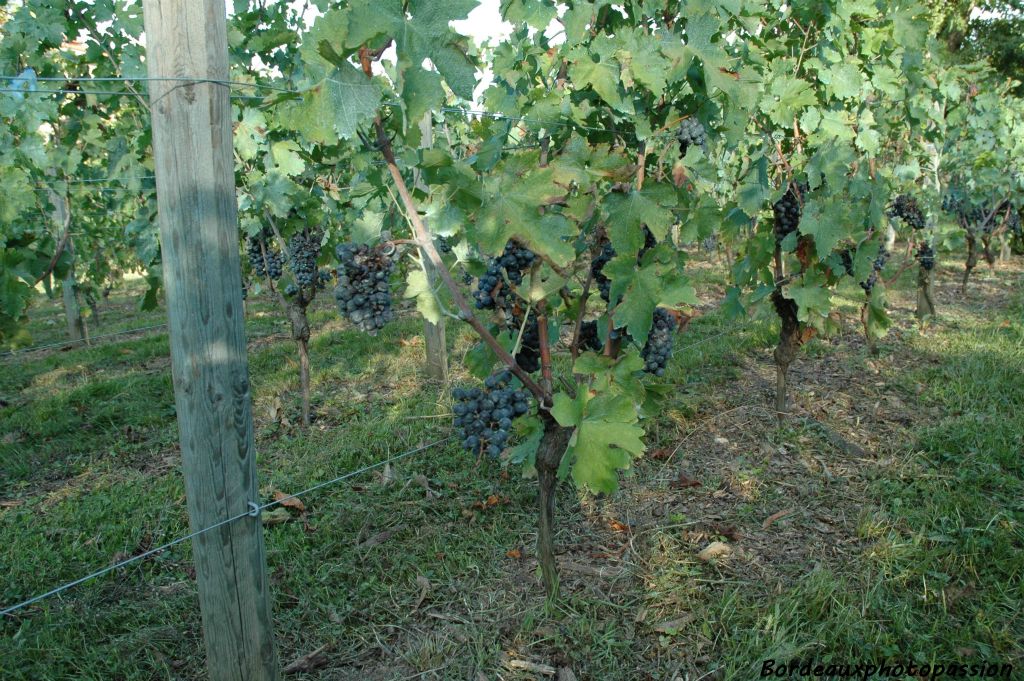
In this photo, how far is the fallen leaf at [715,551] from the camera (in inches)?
114

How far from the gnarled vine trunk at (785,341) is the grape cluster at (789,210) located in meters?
0.37

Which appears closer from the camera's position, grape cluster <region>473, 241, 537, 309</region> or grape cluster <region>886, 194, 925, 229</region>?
grape cluster <region>473, 241, 537, 309</region>

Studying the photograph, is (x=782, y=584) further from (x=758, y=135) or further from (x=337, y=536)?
(x=758, y=135)

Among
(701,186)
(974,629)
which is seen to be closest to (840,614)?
(974,629)

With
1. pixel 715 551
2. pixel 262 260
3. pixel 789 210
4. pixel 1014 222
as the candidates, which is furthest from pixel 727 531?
pixel 1014 222

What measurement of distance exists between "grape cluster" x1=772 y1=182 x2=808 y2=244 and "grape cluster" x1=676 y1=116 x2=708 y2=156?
1511 mm

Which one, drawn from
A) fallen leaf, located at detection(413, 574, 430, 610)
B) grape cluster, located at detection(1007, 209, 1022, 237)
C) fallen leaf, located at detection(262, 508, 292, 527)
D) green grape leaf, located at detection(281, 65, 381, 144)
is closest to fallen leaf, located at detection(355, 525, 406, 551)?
fallen leaf, located at detection(413, 574, 430, 610)

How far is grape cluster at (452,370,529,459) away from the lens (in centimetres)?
241

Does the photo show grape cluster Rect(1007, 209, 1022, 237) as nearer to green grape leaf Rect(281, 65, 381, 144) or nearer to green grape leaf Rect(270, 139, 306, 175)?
green grape leaf Rect(270, 139, 306, 175)

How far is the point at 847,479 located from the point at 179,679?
3.16 m

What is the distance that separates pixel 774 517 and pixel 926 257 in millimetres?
4161

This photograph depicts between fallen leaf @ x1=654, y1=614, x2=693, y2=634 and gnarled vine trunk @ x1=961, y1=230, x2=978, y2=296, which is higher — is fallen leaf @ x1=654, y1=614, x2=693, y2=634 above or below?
below

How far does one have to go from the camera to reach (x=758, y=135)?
4.05 metres

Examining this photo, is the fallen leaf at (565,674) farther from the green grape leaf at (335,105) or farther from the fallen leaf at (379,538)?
the green grape leaf at (335,105)
